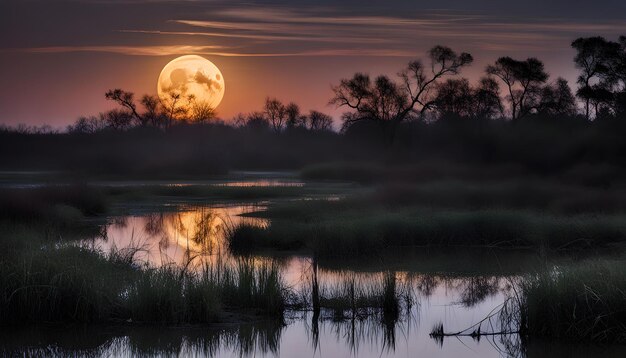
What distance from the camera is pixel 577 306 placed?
13.5 metres

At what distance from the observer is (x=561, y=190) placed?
114 feet

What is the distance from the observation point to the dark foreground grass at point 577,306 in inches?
524

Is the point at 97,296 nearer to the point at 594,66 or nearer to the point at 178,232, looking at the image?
the point at 178,232

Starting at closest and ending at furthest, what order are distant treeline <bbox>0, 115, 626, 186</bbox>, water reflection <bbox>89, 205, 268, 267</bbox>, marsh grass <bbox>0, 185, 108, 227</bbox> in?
water reflection <bbox>89, 205, 268, 267</bbox>
marsh grass <bbox>0, 185, 108, 227</bbox>
distant treeline <bbox>0, 115, 626, 186</bbox>

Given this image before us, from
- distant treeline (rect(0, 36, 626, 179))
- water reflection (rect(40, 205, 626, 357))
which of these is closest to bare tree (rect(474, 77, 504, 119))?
distant treeline (rect(0, 36, 626, 179))

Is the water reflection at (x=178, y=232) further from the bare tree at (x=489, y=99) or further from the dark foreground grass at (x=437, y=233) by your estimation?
the bare tree at (x=489, y=99)

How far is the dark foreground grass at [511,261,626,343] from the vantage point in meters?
13.3

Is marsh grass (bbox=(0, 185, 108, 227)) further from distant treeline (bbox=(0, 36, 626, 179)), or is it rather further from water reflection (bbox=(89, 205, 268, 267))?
distant treeline (bbox=(0, 36, 626, 179))

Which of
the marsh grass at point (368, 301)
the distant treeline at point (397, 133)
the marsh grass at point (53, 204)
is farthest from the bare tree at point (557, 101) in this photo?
the marsh grass at point (368, 301)

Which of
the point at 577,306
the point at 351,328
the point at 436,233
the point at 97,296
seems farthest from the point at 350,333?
the point at 436,233

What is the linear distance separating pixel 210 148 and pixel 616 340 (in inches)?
2511

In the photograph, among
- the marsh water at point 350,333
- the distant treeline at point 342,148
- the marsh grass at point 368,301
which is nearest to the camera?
the marsh water at point 350,333

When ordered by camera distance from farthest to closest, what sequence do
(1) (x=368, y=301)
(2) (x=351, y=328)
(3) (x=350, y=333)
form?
(1) (x=368, y=301), (2) (x=351, y=328), (3) (x=350, y=333)

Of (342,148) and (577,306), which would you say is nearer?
(577,306)
